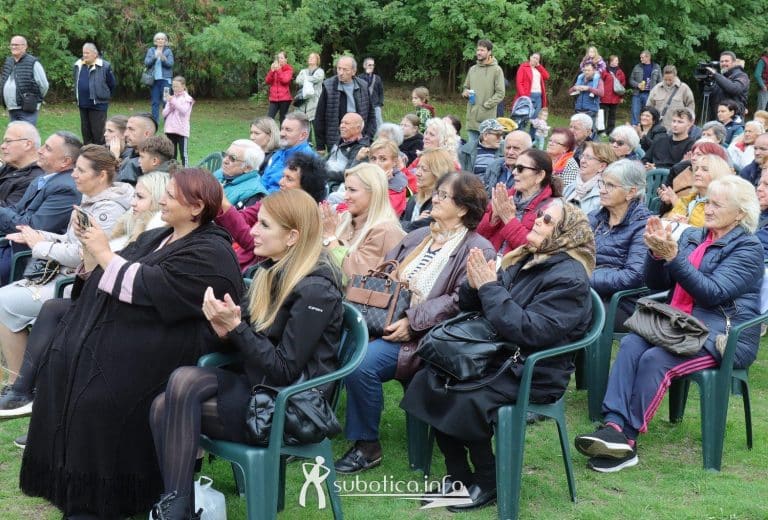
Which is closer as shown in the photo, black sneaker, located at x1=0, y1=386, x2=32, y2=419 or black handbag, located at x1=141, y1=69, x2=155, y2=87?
black sneaker, located at x1=0, y1=386, x2=32, y2=419

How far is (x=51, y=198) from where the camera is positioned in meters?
5.63

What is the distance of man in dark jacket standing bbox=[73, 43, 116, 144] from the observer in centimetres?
1291

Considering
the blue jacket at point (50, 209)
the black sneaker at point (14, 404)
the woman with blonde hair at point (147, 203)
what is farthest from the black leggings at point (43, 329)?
the blue jacket at point (50, 209)

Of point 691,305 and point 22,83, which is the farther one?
point 22,83

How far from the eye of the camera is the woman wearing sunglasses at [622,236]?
5.09 metres

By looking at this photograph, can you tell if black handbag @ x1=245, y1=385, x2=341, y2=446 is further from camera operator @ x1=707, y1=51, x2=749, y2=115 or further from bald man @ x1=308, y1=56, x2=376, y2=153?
camera operator @ x1=707, y1=51, x2=749, y2=115

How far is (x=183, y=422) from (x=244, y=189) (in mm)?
2989

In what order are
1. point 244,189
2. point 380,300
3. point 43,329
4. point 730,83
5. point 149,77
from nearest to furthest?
1. point 380,300
2. point 43,329
3. point 244,189
4. point 730,83
5. point 149,77

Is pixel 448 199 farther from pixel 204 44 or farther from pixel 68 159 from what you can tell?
pixel 204 44

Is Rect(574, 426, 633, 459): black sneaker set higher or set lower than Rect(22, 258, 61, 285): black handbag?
lower

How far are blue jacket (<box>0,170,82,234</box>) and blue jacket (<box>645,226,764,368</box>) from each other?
339 cm

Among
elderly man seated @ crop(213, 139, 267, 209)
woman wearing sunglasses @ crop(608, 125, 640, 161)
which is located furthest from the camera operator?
elderly man seated @ crop(213, 139, 267, 209)

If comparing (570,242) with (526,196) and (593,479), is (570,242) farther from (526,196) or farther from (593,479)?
(526,196)

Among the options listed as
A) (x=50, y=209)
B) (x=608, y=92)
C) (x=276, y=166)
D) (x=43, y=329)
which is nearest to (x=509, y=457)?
(x=43, y=329)
